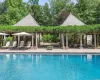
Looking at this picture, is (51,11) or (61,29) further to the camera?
(51,11)

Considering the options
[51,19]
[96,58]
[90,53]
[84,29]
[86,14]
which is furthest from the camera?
[51,19]

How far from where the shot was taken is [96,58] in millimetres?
19047

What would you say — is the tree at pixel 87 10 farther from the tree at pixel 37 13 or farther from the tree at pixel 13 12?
the tree at pixel 13 12

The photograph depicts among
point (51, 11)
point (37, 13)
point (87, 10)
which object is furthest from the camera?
point (51, 11)

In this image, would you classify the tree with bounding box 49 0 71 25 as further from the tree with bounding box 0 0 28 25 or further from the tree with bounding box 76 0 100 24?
the tree with bounding box 0 0 28 25

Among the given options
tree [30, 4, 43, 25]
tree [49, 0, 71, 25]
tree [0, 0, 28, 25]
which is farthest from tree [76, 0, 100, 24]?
tree [0, 0, 28, 25]

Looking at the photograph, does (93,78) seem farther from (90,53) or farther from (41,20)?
(41,20)

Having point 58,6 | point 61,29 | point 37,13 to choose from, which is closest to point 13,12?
point 37,13

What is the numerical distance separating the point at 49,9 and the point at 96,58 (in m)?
34.4

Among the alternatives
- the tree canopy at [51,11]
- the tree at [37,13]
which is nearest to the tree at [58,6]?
the tree canopy at [51,11]

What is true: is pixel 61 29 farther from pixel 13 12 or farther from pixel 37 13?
pixel 37 13

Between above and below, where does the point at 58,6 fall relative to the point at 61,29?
above

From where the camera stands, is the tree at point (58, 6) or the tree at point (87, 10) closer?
the tree at point (87, 10)

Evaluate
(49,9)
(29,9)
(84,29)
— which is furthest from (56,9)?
(84,29)
